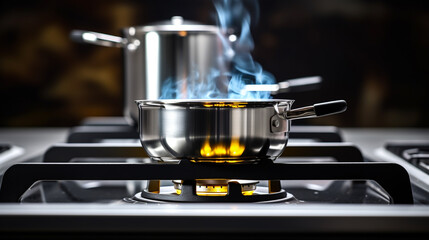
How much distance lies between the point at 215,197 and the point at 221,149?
0.05 m

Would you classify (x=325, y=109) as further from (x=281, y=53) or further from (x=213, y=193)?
(x=281, y=53)

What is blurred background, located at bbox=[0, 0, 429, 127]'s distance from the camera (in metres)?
1.58

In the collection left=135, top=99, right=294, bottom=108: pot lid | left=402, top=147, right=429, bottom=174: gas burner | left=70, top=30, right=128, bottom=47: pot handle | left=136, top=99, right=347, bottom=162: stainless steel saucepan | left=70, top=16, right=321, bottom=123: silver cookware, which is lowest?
left=402, top=147, right=429, bottom=174: gas burner

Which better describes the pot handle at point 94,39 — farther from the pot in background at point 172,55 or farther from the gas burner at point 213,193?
the gas burner at point 213,193

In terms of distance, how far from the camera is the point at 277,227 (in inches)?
18.0

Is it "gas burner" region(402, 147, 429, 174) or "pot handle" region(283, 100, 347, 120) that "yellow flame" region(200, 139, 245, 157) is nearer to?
"pot handle" region(283, 100, 347, 120)

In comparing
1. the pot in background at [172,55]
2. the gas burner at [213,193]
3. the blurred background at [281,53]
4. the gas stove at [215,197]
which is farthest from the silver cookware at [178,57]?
the blurred background at [281,53]

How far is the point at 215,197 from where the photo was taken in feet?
1.95

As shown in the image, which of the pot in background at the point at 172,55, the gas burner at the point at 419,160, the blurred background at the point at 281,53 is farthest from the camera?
the blurred background at the point at 281,53

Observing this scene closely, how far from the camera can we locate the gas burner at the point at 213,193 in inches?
23.3

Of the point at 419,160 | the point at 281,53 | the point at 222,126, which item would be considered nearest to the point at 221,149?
the point at 222,126

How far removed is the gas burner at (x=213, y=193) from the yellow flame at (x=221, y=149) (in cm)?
3

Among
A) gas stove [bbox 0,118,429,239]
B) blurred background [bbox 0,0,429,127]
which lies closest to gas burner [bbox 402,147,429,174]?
gas stove [bbox 0,118,429,239]

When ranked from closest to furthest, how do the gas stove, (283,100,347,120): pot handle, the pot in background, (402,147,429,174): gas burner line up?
the gas stove → (283,100,347,120): pot handle → (402,147,429,174): gas burner → the pot in background
